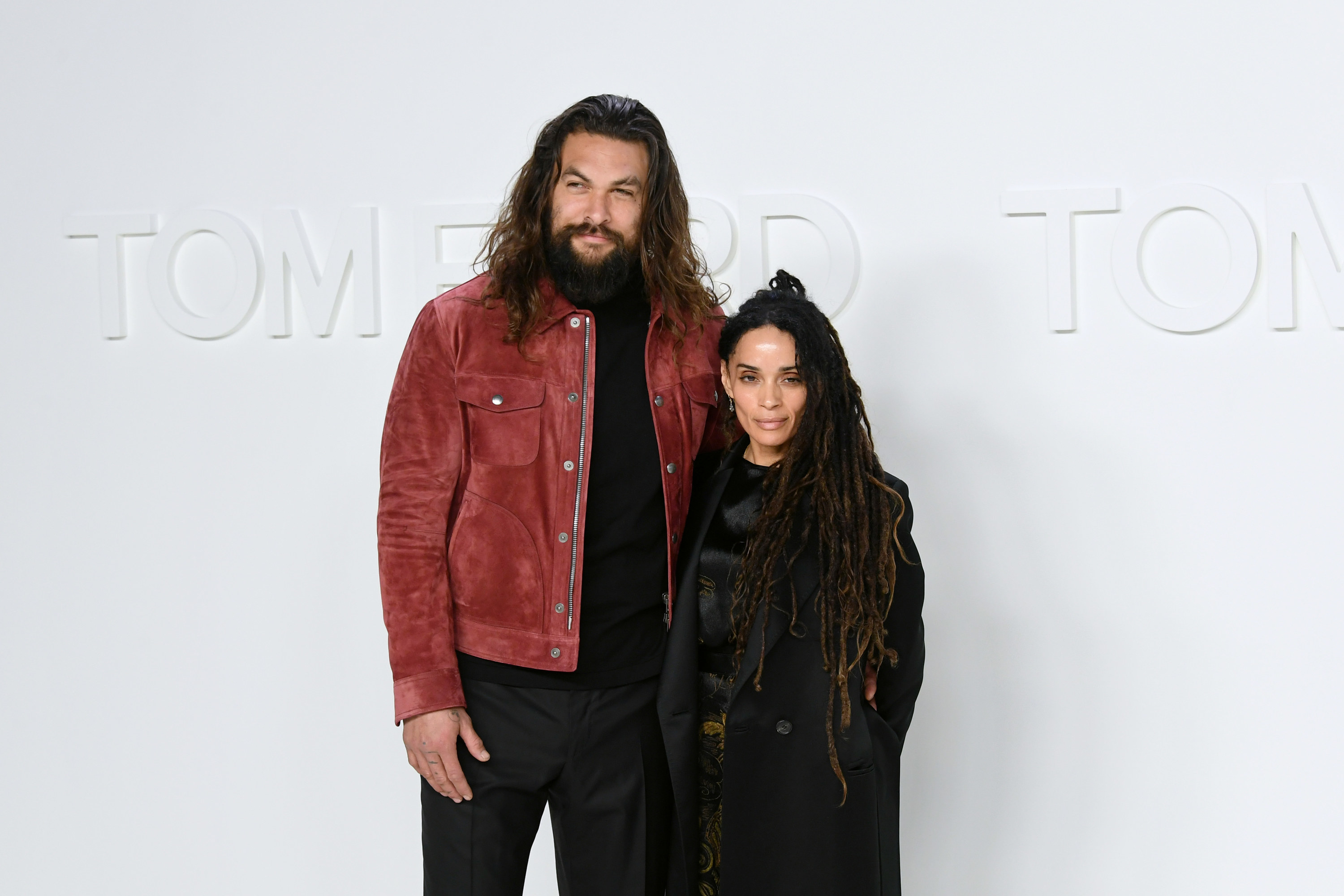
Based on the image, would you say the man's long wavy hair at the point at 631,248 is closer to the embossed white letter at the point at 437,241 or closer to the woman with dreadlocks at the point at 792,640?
the woman with dreadlocks at the point at 792,640

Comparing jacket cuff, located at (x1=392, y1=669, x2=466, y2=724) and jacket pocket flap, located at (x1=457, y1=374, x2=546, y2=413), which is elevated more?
jacket pocket flap, located at (x1=457, y1=374, x2=546, y2=413)

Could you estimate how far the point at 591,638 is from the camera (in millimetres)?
2059

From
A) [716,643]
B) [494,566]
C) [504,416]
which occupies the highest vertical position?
[504,416]

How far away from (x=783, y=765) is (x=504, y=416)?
0.81 metres

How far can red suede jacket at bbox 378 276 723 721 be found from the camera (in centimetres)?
202

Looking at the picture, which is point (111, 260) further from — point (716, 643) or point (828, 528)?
point (828, 528)

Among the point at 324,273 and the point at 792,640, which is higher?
the point at 324,273

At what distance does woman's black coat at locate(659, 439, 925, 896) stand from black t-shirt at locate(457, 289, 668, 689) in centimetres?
6

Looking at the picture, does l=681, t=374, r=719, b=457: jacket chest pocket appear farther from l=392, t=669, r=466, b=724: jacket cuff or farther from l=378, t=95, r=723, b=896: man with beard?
l=392, t=669, r=466, b=724: jacket cuff

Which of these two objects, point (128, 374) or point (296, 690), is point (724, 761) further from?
point (128, 374)

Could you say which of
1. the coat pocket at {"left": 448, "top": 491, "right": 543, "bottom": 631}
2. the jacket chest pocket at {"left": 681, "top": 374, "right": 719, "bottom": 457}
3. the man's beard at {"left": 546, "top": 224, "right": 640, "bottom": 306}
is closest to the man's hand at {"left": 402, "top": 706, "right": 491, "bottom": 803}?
the coat pocket at {"left": 448, "top": 491, "right": 543, "bottom": 631}

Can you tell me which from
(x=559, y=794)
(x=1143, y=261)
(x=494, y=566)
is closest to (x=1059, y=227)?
(x=1143, y=261)

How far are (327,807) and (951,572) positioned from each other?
1.78 metres

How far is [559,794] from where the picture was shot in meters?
2.09
